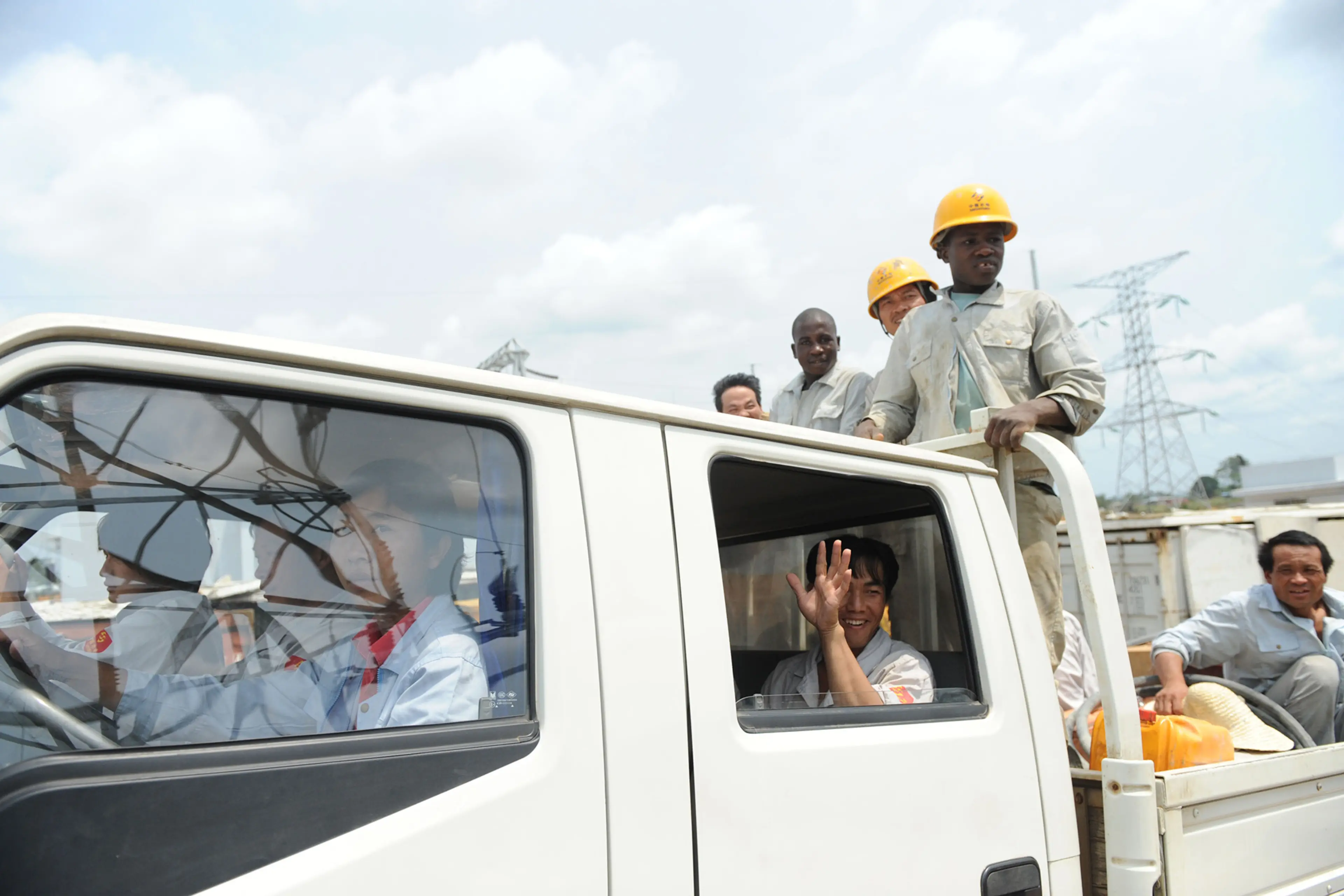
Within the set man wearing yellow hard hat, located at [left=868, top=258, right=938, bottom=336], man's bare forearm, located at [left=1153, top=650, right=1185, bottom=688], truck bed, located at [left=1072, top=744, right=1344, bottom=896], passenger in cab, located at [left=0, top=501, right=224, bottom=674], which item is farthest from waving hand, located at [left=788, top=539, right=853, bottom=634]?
man wearing yellow hard hat, located at [left=868, top=258, right=938, bottom=336]

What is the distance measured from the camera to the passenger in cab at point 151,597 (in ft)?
4.33

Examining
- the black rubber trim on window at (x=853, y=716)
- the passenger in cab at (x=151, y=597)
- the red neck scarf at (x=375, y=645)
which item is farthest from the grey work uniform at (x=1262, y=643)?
the passenger in cab at (x=151, y=597)

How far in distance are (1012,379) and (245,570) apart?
247cm

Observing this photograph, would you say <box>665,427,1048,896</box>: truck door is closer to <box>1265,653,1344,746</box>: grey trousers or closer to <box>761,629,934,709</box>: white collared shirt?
<box>761,629,934,709</box>: white collared shirt

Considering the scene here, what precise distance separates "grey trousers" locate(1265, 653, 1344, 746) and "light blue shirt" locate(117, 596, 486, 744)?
293 centimetres

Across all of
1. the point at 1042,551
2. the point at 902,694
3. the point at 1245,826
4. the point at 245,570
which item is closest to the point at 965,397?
the point at 1042,551

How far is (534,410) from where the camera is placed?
153cm

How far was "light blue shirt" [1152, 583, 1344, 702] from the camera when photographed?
334 centimetres

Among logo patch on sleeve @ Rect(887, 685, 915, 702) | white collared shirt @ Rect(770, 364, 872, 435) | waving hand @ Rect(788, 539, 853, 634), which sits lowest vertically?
logo patch on sleeve @ Rect(887, 685, 915, 702)

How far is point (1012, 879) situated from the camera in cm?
182

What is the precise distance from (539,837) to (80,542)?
76 cm

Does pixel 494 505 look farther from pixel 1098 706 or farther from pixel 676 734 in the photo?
pixel 1098 706

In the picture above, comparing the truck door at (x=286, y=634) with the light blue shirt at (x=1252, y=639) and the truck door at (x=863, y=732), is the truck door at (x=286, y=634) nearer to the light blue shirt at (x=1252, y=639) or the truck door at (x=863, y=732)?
→ the truck door at (x=863, y=732)

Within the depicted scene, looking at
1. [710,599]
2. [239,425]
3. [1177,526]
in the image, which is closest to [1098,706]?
[710,599]
